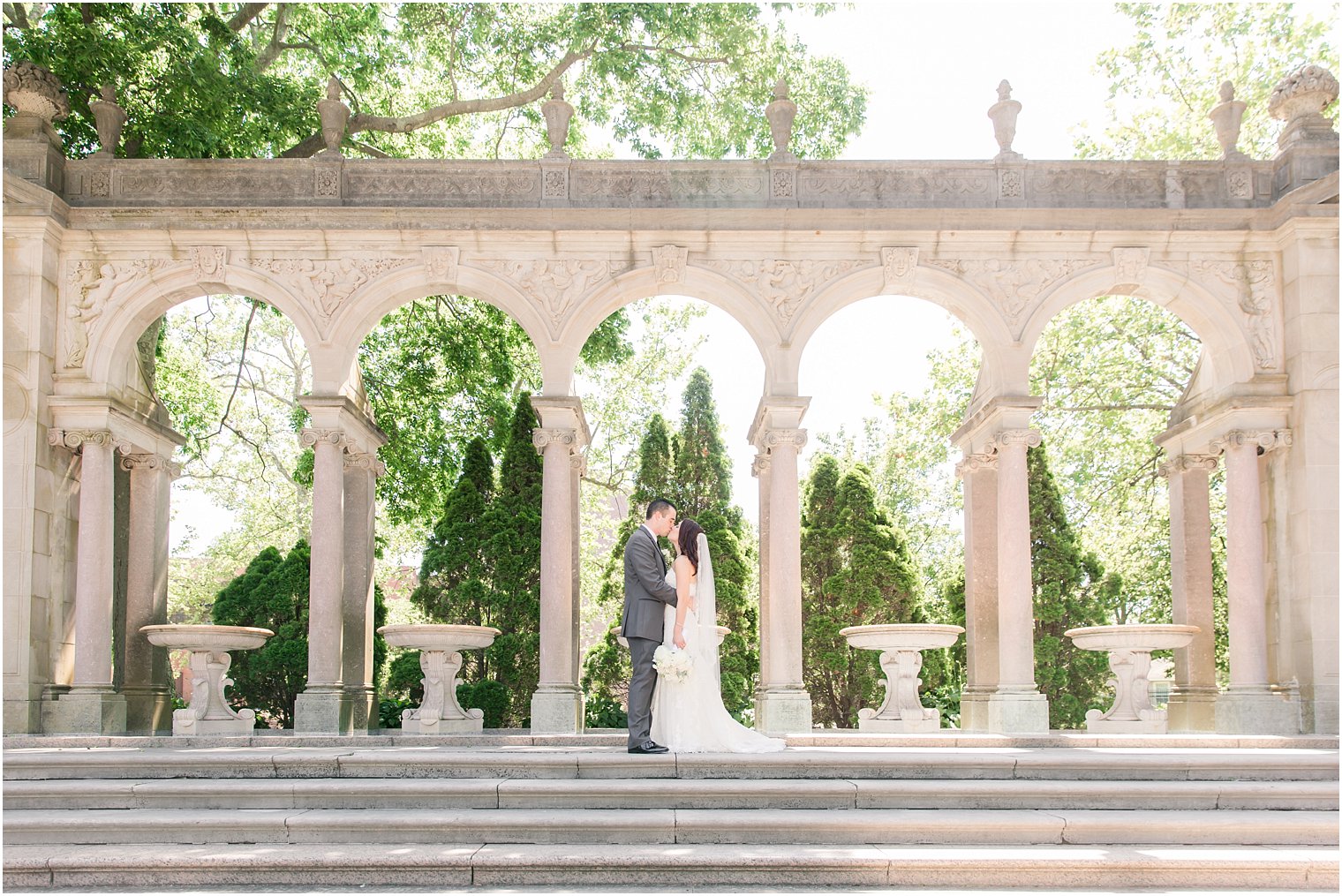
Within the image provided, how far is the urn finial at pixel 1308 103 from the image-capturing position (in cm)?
1521

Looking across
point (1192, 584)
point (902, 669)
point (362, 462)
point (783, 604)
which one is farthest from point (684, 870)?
point (1192, 584)

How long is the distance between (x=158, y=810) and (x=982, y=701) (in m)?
10.6

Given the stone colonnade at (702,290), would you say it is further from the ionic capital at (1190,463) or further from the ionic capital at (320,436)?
the ionic capital at (1190,463)

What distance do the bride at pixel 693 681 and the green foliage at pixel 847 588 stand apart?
9314 mm

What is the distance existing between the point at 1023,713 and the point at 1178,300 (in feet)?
18.3

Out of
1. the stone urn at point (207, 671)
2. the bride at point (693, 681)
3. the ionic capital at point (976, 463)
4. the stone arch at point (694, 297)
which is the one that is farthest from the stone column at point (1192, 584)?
the stone urn at point (207, 671)

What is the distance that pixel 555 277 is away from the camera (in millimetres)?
15320

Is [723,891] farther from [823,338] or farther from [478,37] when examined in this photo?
→ [823,338]

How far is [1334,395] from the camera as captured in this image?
47.8 ft

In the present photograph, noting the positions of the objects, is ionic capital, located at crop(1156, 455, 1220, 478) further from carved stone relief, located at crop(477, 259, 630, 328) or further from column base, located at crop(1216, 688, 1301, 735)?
carved stone relief, located at crop(477, 259, 630, 328)

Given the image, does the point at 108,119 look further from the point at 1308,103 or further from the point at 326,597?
the point at 1308,103

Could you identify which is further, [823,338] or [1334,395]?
[823,338]

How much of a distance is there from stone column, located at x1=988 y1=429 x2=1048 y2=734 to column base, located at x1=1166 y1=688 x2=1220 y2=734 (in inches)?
122

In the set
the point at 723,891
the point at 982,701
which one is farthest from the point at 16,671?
the point at 982,701
